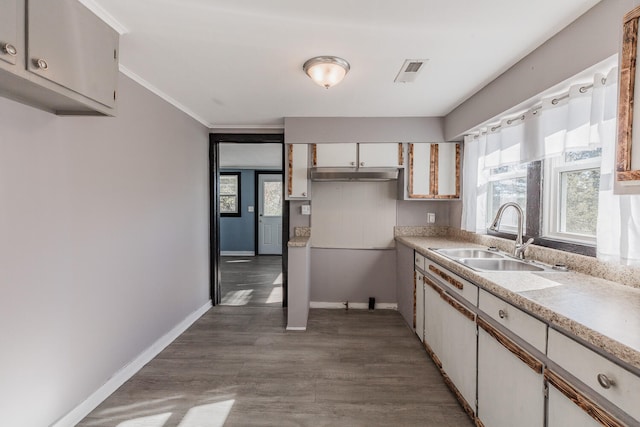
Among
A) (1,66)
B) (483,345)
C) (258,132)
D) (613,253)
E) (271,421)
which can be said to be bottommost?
(271,421)

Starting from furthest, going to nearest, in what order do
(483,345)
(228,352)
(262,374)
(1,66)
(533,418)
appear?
(228,352)
(262,374)
(483,345)
(533,418)
(1,66)

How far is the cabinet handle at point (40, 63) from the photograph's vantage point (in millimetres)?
1229

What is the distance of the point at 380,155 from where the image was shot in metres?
3.43

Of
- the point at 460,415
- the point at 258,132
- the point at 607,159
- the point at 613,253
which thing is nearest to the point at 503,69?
the point at 607,159

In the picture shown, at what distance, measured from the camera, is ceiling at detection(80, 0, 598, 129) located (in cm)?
154

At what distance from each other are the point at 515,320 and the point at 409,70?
1743 mm

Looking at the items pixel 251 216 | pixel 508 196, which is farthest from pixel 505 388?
pixel 251 216

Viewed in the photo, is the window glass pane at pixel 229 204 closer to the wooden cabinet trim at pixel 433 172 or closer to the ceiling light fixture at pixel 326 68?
the wooden cabinet trim at pixel 433 172

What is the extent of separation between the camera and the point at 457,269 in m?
1.95

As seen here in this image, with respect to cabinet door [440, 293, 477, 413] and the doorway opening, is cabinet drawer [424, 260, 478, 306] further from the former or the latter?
the doorway opening

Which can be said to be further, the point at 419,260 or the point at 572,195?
the point at 419,260

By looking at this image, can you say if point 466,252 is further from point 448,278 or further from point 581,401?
point 581,401

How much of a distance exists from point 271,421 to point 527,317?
60.6 inches

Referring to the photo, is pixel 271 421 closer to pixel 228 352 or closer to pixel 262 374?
pixel 262 374
